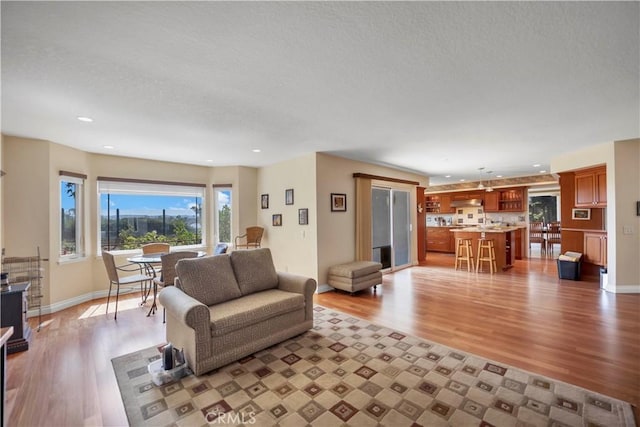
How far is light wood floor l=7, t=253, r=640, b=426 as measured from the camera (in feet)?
7.04

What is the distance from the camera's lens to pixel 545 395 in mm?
2086

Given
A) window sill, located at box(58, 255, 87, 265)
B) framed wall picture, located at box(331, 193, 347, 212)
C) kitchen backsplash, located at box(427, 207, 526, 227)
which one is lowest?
window sill, located at box(58, 255, 87, 265)

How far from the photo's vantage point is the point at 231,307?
2830 mm

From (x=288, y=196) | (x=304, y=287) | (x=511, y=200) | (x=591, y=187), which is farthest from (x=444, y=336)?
(x=511, y=200)

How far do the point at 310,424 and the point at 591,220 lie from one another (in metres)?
7.31

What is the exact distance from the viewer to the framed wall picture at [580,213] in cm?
598

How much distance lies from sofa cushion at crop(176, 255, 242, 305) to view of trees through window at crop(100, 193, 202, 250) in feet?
10.6

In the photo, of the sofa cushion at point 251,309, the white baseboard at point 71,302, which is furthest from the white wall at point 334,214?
the white baseboard at point 71,302

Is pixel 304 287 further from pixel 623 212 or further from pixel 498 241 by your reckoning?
pixel 498 241

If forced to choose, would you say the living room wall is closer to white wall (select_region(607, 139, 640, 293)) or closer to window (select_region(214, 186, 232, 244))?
window (select_region(214, 186, 232, 244))

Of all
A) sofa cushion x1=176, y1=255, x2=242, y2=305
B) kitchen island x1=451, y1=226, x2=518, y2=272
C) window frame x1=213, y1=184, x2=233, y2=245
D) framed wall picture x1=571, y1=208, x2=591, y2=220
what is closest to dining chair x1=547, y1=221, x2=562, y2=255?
kitchen island x1=451, y1=226, x2=518, y2=272

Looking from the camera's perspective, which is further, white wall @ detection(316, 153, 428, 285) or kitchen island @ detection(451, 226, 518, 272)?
kitchen island @ detection(451, 226, 518, 272)

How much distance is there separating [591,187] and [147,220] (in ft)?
29.0

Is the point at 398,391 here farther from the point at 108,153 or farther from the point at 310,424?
the point at 108,153
